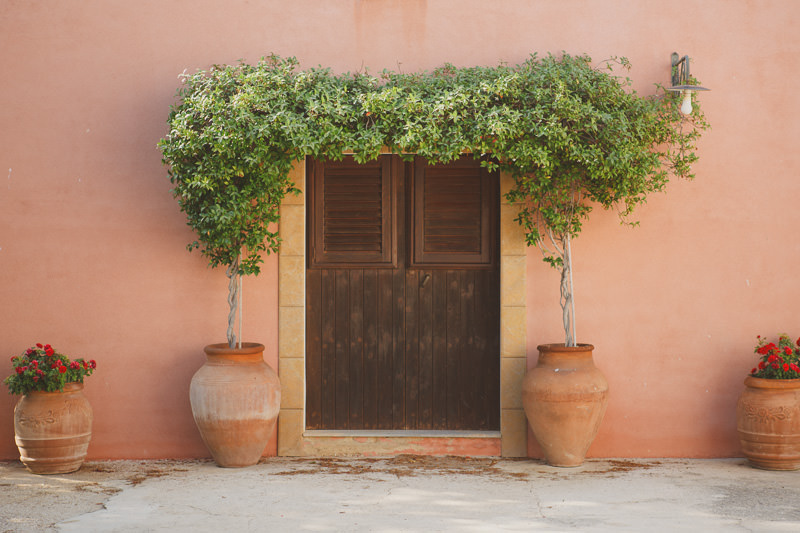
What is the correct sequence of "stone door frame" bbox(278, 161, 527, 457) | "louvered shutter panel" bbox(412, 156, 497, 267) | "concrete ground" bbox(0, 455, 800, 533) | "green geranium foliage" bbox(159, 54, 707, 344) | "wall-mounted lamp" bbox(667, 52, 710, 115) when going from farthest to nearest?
"louvered shutter panel" bbox(412, 156, 497, 267) < "stone door frame" bbox(278, 161, 527, 457) < "wall-mounted lamp" bbox(667, 52, 710, 115) < "green geranium foliage" bbox(159, 54, 707, 344) < "concrete ground" bbox(0, 455, 800, 533)

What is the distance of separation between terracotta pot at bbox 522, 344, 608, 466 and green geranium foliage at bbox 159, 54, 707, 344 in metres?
0.68

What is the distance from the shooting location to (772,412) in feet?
17.6

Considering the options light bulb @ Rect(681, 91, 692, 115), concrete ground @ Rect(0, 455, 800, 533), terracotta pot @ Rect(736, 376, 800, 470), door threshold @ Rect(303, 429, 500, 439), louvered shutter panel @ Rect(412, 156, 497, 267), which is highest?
light bulb @ Rect(681, 91, 692, 115)

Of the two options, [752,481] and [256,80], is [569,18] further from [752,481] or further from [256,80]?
[752,481]

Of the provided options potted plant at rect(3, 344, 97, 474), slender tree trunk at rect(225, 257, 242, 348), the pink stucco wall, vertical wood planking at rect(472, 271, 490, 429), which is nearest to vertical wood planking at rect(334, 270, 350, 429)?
the pink stucco wall

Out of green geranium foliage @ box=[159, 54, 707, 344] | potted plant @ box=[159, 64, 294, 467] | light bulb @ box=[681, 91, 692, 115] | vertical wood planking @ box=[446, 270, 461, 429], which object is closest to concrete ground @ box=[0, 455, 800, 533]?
potted plant @ box=[159, 64, 294, 467]

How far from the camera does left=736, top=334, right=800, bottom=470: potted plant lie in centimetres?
534

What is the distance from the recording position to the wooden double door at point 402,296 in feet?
19.9

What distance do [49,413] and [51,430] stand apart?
0.36ft

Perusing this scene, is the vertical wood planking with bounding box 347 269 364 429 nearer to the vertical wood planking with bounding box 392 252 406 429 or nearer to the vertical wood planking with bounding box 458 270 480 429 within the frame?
the vertical wood planking with bounding box 392 252 406 429

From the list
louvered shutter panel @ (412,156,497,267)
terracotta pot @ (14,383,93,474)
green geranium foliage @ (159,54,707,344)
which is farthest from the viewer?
louvered shutter panel @ (412,156,497,267)

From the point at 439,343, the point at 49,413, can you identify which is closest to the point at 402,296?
the point at 439,343

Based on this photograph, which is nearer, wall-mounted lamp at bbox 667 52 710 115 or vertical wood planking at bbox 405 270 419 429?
wall-mounted lamp at bbox 667 52 710 115

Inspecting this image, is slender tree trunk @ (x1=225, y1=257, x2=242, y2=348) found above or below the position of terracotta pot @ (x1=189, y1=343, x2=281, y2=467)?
above
